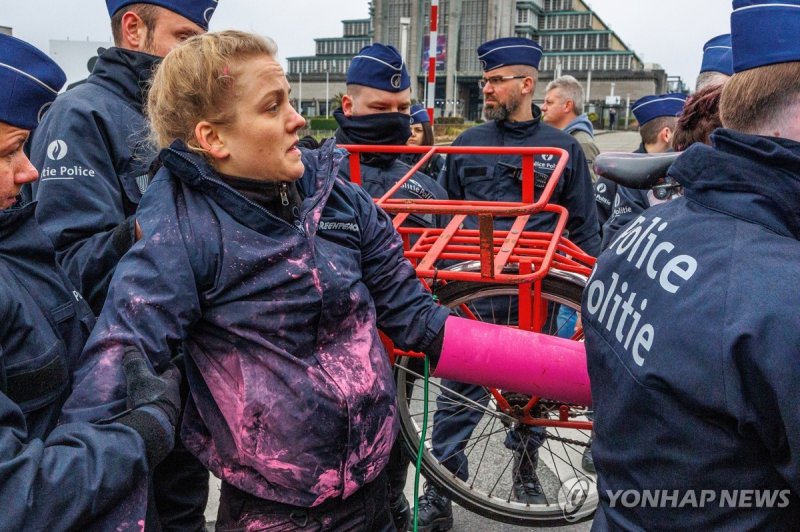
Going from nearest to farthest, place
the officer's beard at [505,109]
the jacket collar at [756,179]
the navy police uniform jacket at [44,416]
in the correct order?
the navy police uniform jacket at [44,416] → the jacket collar at [756,179] → the officer's beard at [505,109]

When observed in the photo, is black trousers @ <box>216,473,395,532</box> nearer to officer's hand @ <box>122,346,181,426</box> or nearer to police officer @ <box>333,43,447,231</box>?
officer's hand @ <box>122,346,181,426</box>

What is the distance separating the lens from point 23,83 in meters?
1.56

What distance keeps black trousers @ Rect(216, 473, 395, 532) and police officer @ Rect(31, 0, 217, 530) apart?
0.55m

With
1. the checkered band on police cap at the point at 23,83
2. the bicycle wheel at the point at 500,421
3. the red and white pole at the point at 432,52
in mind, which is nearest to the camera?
the checkered band on police cap at the point at 23,83

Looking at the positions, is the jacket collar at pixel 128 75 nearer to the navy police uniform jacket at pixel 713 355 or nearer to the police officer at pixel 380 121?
the police officer at pixel 380 121

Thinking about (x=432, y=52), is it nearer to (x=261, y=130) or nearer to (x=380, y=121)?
(x=380, y=121)

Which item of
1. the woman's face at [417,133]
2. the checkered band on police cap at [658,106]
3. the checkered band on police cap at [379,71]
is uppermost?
Result: the checkered band on police cap at [379,71]

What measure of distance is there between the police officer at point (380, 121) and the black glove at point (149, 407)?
187 centimetres

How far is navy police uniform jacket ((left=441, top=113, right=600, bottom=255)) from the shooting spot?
147 inches

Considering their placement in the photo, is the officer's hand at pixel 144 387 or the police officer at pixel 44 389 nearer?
the police officer at pixel 44 389

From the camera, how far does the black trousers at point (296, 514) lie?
1779 millimetres

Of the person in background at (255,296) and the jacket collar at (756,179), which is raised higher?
the jacket collar at (756,179)

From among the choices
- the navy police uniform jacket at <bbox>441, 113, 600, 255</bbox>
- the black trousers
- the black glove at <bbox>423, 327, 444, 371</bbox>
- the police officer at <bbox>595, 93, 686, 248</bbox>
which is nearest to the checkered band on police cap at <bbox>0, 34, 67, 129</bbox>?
the black trousers

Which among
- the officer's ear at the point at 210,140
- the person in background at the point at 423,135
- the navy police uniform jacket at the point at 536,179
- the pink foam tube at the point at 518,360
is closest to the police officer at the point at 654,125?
the navy police uniform jacket at the point at 536,179
